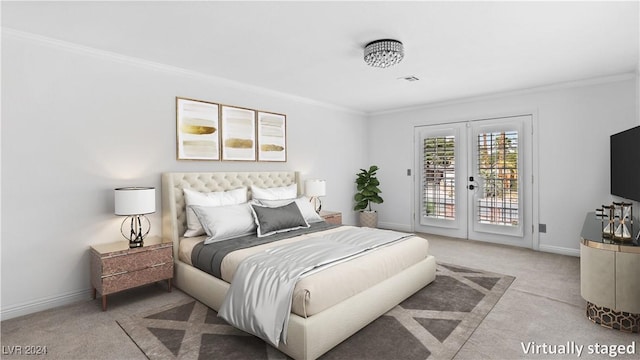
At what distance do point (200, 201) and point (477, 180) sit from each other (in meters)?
4.41

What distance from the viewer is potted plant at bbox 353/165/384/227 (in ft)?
20.4

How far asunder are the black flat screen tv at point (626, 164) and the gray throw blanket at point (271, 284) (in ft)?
8.63

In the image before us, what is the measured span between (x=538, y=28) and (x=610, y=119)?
8.18ft

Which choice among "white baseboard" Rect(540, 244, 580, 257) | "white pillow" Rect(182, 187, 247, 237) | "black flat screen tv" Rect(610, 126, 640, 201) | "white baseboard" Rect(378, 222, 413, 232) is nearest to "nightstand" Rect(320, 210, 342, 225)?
"white pillow" Rect(182, 187, 247, 237)

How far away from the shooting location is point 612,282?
2453mm

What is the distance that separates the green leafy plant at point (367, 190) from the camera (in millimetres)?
6250

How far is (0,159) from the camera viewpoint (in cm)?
271

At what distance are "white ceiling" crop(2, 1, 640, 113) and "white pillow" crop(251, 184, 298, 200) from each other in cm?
147

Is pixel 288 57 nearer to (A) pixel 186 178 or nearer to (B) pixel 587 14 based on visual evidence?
(A) pixel 186 178

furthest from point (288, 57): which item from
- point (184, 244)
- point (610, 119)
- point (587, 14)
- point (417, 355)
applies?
point (610, 119)

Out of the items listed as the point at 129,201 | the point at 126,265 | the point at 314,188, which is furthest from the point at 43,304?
the point at 314,188

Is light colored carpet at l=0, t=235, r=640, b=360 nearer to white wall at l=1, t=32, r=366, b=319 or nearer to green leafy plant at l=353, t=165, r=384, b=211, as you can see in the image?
white wall at l=1, t=32, r=366, b=319

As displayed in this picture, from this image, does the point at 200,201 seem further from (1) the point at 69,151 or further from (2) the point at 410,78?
(2) the point at 410,78

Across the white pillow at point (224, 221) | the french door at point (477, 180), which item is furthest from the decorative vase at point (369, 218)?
the white pillow at point (224, 221)
